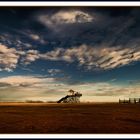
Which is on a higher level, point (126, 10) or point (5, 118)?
point (126, 10)

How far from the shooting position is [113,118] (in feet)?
14.6

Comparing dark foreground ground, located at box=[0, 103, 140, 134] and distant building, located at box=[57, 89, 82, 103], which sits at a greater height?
distant building, located at box=[57, 89, 82, 103]

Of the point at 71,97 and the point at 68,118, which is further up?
the point at 71,97

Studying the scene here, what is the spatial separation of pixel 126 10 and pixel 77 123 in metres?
1.14

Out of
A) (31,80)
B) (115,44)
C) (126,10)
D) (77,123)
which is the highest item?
(126,10)

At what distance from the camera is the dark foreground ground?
4402 millimetres

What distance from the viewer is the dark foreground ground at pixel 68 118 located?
440 centimetres

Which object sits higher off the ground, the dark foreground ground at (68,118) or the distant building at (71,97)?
the distant building at (71,97)

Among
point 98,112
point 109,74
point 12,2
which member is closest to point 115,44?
point 109,74

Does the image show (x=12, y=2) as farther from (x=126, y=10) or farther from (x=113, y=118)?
(x=113, y=118)

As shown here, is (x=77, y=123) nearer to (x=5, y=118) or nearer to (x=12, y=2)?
(x=5, y=118)

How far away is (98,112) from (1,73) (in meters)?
0.96

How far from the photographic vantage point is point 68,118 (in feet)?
14.5

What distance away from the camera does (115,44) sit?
4473mm
